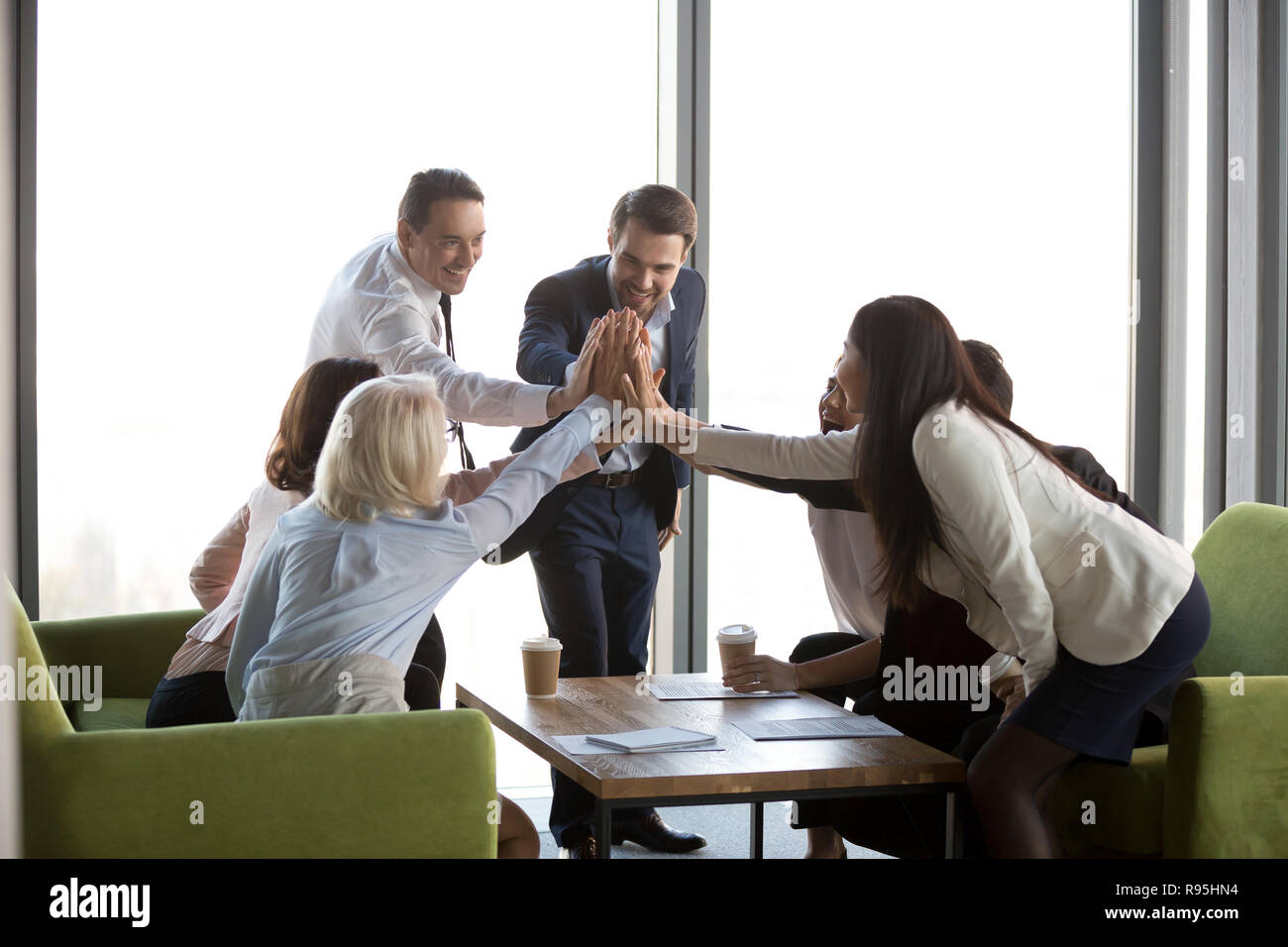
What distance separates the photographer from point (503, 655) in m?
4.04

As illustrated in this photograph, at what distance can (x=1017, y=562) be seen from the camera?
2.20 meters

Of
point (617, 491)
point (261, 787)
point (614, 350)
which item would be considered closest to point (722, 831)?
point (617, 491)

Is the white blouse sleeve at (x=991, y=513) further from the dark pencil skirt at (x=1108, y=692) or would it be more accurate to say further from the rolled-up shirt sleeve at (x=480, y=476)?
Answer: the rolled-up shirt sleeve at (x=480, y=476)

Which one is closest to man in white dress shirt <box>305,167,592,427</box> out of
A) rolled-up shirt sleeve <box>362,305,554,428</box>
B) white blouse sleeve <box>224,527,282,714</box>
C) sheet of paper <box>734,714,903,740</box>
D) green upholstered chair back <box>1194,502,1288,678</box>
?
rolled-up shirt sleeve <box>362,305,554,428</box>

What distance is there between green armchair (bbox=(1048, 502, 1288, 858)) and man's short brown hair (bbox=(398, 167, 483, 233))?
1.99 metres

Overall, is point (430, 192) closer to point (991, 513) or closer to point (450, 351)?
point (450, 351)

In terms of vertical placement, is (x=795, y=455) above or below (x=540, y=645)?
above

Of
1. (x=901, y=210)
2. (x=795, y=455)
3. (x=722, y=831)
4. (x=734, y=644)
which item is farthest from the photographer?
(x=901, y=210)

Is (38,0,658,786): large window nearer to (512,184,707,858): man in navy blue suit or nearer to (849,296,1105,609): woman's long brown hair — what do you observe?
(512,184,707,858): man in navy blue suit

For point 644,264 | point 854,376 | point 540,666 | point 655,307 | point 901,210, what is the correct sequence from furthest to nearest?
point 901,210 < point 655,307 < point 644,264 < point 540,666 < point 854,376

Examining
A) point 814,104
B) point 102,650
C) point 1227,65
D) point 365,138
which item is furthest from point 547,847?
point 1227,65

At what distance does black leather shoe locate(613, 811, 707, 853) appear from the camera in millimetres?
3461

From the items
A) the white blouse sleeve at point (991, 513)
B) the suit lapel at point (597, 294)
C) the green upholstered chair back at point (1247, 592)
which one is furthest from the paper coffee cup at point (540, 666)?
the green upholstered chair back at point (1247, 592)

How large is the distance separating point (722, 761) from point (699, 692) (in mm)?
571
